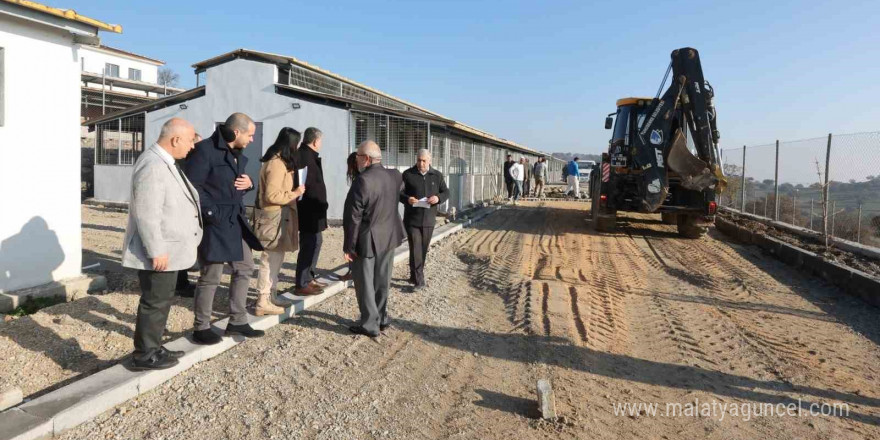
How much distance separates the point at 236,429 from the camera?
3236 mm

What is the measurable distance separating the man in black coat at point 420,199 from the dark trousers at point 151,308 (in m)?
3.08

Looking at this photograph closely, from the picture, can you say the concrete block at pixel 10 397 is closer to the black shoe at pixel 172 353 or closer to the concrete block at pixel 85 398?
the concrete block at pixel 85 398

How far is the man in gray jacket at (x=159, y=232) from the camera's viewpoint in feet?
11.5

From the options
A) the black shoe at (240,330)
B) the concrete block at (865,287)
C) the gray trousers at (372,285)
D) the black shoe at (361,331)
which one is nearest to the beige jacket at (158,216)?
the black shoe at (240,330)

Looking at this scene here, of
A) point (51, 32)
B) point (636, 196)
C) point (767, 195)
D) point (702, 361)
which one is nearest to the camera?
point (702, 361)

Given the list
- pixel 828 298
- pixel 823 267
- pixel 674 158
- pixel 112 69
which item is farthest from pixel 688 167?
pixel 112 69

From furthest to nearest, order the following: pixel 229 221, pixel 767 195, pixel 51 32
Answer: pixel 767 195
pixel 51 32
pixel 229 221

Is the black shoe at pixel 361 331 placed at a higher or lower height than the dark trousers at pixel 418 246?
lower

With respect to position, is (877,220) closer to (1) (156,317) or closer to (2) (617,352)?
(2) (617,352)

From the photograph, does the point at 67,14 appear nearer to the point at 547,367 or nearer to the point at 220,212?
the point at 220,212

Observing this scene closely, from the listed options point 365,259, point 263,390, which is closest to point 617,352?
point 365,259

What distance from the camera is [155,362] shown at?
3.71m

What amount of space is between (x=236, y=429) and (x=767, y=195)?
15.7 m

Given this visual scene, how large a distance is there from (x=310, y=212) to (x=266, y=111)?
8430 millimetres
